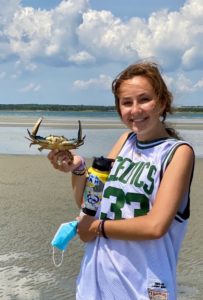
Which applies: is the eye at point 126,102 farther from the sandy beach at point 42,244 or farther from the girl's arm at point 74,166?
the sandy beach at point 42,244

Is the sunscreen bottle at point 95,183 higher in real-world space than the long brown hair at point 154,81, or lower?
lower

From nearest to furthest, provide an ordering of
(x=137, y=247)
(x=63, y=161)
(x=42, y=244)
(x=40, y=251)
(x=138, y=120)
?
1. (x=137, y=247)
2. (x=138, y=120)
3. (x=63, y=161)
4. (x=40, y=251)
5. (x=42, y=244)

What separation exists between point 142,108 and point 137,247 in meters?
0.65

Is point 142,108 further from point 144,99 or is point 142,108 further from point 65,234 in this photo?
point 65,234

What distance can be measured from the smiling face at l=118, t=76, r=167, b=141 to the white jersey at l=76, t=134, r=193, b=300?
65 millimetres

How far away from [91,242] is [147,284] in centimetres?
35

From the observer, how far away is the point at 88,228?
2.54m

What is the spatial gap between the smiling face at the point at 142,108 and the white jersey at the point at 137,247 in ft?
0.21

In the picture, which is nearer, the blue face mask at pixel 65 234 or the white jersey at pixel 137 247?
the white jersey at pixel 137 247

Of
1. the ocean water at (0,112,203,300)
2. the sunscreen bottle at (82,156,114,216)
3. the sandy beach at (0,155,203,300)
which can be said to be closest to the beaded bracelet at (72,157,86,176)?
the sunscreen bottle at (82,156,114,216)

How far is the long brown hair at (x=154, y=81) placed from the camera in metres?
2.54

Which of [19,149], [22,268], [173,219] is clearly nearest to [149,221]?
[173,219]

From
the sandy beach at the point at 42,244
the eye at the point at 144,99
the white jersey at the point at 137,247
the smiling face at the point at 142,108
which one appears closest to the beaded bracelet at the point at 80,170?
the white jersey at the point at 137,247

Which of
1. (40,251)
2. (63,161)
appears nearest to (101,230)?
(63,161)
